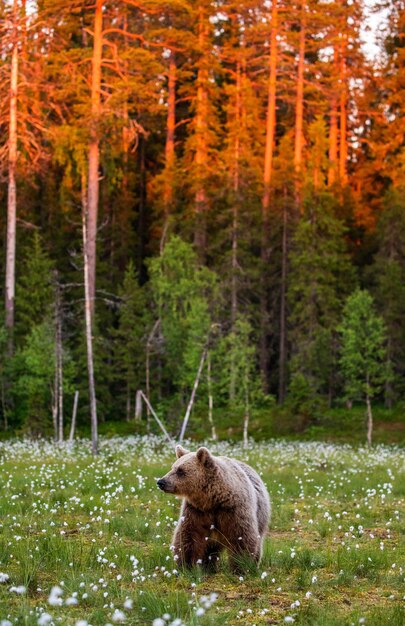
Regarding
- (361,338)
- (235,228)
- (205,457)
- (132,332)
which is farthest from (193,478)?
(235,228)

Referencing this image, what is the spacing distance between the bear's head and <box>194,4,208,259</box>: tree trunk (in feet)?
116

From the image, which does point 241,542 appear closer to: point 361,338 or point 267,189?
point 361,338

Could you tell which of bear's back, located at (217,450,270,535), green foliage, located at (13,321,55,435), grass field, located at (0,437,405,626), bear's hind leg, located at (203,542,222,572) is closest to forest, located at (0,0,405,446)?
green foliage, located at (13,321,55,435)

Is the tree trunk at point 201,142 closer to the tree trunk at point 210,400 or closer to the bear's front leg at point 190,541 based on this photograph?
the tree trunk at point 210,400

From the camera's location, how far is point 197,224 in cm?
4325

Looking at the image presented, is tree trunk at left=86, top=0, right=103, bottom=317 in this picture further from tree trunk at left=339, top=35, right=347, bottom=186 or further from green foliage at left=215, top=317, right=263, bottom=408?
tree trunk at left=339, top=35, right=347, bottom=186

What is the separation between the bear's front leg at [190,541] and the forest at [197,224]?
65.4 ft

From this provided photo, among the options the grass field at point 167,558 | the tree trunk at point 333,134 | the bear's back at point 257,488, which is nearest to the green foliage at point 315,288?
the tree trunk at point 333,134

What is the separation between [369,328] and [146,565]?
91.5 feet

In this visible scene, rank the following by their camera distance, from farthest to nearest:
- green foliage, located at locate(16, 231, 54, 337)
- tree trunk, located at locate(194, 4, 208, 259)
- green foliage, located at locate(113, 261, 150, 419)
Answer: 1. tree trunk, located at locate(194, 4, 208, 259)
2. green foliage, located at locate(113, 261, 150, 419)
3. green foliage, located at locate(16, 231, 54, 337)

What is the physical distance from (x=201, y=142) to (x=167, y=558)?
38.4 metres

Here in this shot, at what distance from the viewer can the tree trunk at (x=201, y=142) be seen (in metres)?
43.2

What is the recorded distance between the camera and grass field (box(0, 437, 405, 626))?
5910 millimetres

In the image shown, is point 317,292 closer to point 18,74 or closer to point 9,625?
point 18,74
